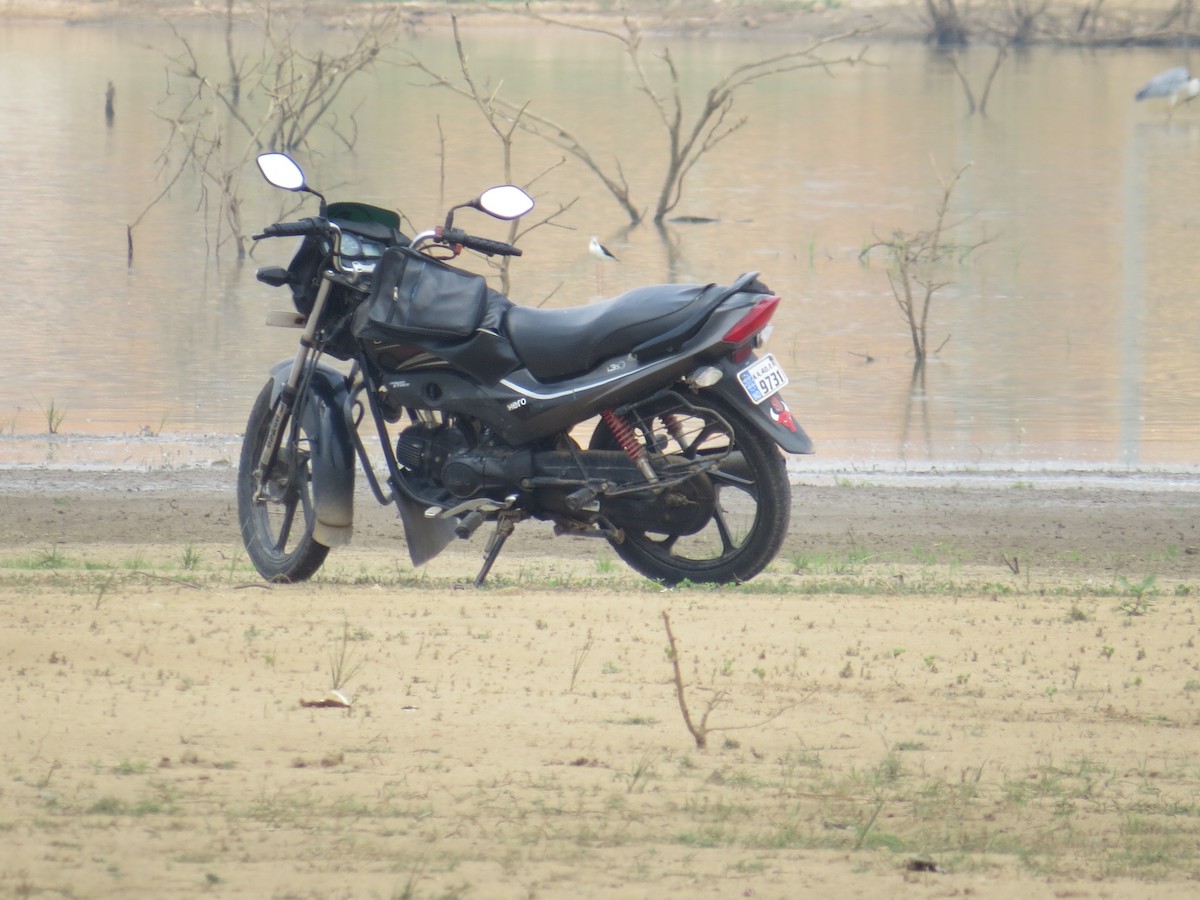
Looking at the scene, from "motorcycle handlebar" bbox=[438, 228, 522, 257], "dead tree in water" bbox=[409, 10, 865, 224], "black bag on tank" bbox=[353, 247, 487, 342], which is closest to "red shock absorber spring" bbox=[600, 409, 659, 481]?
"black bag on tank" bbox=[353, 247, 487, 342]

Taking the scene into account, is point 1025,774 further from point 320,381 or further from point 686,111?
point 686,111

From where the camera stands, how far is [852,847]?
3.62 meters

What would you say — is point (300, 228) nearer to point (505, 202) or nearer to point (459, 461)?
point (505, 202)

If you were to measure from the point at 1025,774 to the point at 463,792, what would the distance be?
1301 millimetres

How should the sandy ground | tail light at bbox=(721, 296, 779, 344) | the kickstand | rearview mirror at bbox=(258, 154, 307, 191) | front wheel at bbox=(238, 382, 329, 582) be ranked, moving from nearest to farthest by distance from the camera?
the sandy ground, tail light at bbox=(721, 296, 779, 344), the kickstand, rearview mirror at bbox=(258, 154, 307, 191), front wheel at bbox=(238, 382, 329, 582)

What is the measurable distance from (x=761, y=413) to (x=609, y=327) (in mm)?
582

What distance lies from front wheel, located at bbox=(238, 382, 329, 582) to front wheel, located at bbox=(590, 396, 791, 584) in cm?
116

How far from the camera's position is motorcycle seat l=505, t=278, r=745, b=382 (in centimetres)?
590

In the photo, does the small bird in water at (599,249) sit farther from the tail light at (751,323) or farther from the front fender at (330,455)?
the tail light at (751,323)

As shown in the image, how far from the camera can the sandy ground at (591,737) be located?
11.4ft

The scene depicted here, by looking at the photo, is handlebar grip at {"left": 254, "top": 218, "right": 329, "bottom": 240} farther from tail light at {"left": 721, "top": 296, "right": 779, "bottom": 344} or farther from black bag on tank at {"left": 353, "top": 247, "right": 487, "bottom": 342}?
tail light at {"left": 721, "top": 296, "right": 779, "bottom": 344}

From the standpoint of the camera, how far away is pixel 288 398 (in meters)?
6.66


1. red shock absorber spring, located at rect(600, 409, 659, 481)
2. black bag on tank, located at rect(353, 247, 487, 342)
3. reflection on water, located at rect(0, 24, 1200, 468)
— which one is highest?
black bag on tank, located at rect(353, 247, 487, 342)

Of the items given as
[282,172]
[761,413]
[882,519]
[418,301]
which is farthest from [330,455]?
[882,519]
